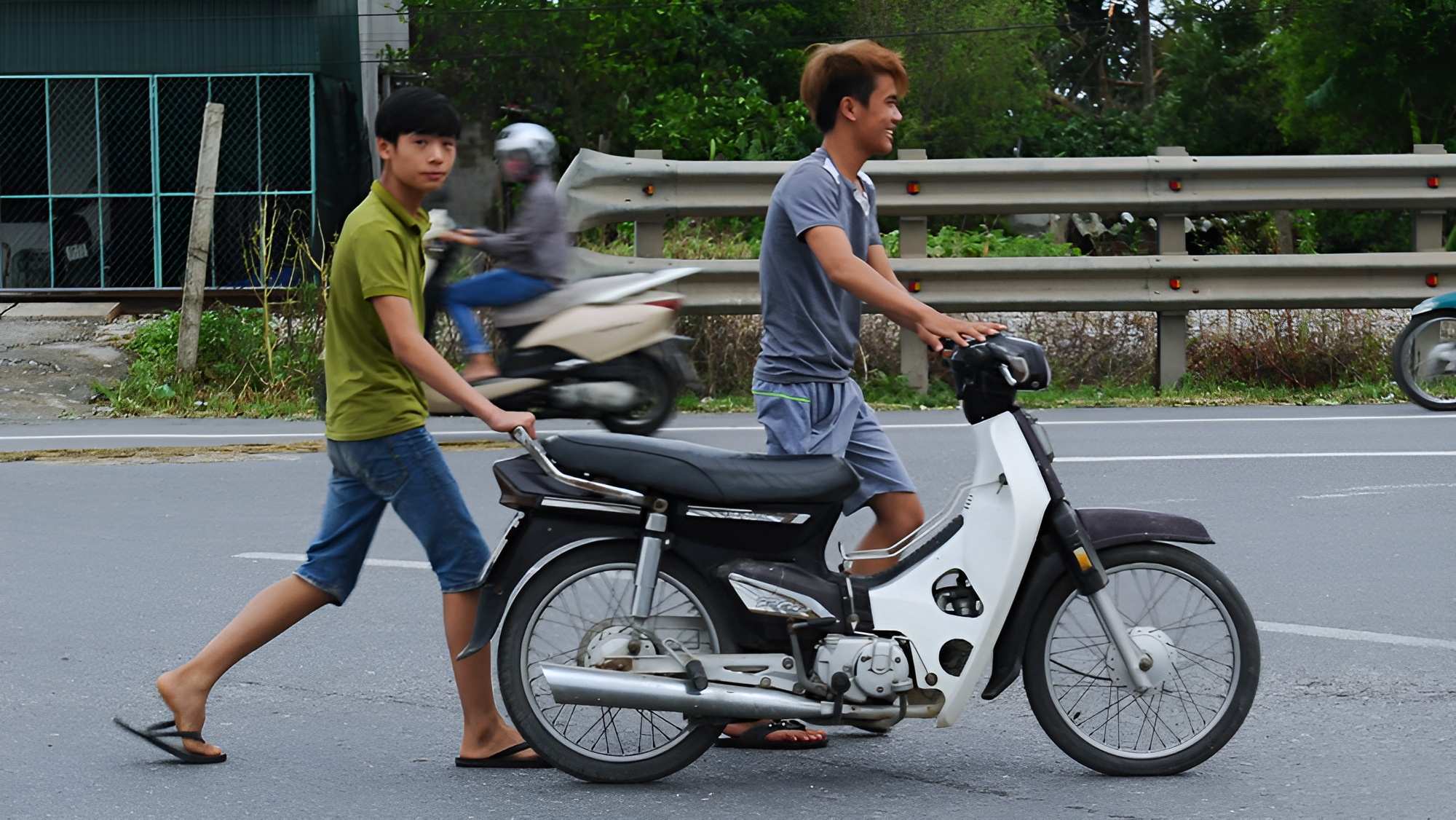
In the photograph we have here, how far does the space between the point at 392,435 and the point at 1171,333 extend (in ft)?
26.8

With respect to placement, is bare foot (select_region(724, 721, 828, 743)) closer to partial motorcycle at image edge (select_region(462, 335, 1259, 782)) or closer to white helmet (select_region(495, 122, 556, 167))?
partial motorcycle at image edge (select_region(462, 335, 1259, 782))

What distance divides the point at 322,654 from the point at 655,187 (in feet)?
20.7

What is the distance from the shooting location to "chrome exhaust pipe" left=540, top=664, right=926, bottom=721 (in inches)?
190

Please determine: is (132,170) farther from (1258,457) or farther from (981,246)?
(1258,457)

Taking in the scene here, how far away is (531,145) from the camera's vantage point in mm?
9906

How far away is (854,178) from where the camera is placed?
5.22 metres

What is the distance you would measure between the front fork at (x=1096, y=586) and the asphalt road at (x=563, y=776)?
30cm

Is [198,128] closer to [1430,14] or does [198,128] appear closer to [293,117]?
[293,117]

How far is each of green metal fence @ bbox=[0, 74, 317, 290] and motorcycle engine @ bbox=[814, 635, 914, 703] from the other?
17713 mm

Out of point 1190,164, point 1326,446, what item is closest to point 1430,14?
point 1190,164

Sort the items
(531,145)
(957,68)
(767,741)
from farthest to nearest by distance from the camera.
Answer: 1. (957,68)
2. (531,145)
3. (767,741)

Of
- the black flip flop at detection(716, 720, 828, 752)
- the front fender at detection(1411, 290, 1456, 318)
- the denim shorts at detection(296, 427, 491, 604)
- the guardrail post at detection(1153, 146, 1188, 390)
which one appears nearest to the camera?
the denim shorts at detection(296, 427, 491, 604)

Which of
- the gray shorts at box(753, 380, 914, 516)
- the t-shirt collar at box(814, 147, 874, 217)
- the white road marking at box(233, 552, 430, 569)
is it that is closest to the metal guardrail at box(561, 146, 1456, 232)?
the white road marking at box(233, 552, 430, 569)

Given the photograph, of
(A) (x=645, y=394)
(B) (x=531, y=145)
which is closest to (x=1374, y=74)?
(B) (x=531, y=145)
